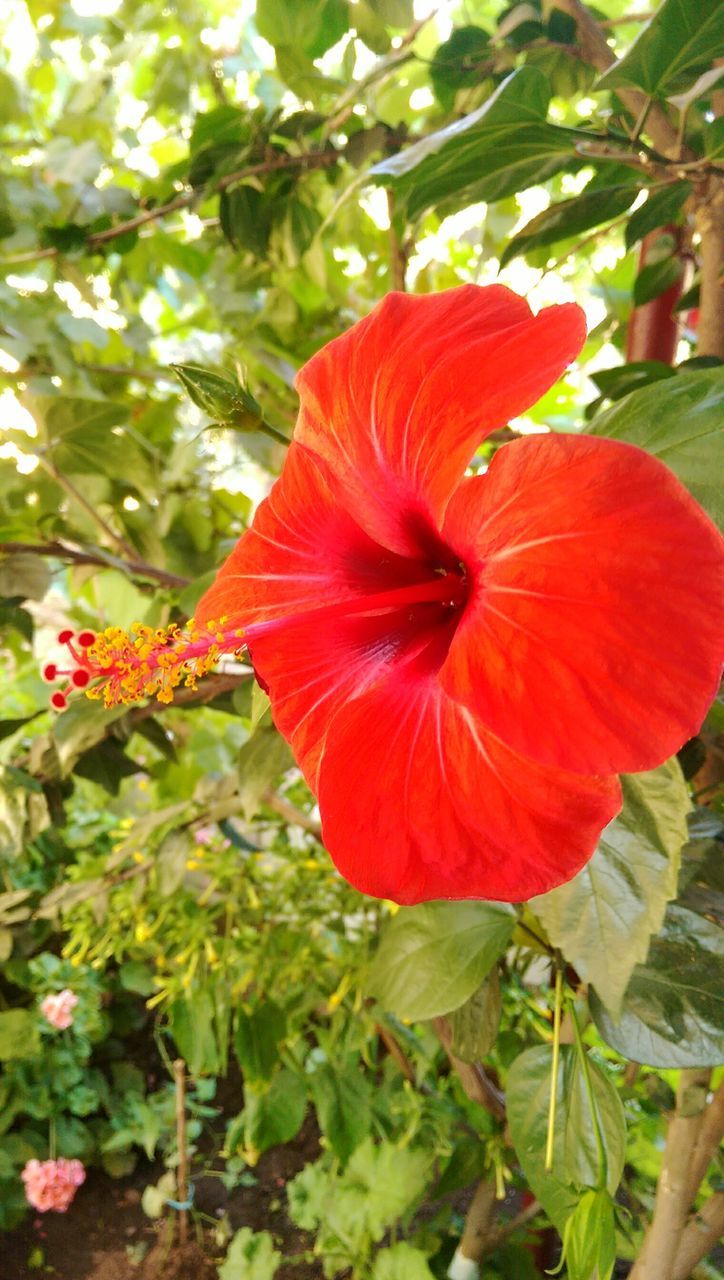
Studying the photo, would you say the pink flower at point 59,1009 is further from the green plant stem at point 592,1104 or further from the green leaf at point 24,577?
the green plant stem at point 592,1104

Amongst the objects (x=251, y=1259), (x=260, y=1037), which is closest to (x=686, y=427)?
(x=260, y=1037)

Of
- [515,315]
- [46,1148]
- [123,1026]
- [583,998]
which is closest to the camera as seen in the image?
[515,315]

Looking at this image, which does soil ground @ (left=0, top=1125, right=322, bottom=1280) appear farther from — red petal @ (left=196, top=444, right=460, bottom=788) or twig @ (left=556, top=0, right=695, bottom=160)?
twig @ (left=556, top=0, right=695, bottom=160)

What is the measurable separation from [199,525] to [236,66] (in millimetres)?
676

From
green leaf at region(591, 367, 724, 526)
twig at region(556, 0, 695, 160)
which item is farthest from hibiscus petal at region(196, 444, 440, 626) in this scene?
twig at region(556, 0, 695, 160)

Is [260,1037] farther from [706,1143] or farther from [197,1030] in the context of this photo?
[706,1143]

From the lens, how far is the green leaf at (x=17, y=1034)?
4.47 feet

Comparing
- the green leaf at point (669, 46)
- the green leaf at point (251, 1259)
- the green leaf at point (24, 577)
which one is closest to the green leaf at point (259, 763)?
the green leaf at point (24, 577)

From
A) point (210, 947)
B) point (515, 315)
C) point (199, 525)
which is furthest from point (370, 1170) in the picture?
point (515, 315)

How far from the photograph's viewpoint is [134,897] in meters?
0.97

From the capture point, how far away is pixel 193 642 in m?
0.40

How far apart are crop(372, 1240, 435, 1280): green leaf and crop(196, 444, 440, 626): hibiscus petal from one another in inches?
30.4

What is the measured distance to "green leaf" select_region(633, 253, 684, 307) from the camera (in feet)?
2.38

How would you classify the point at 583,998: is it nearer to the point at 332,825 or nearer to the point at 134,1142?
the point at 332,825
